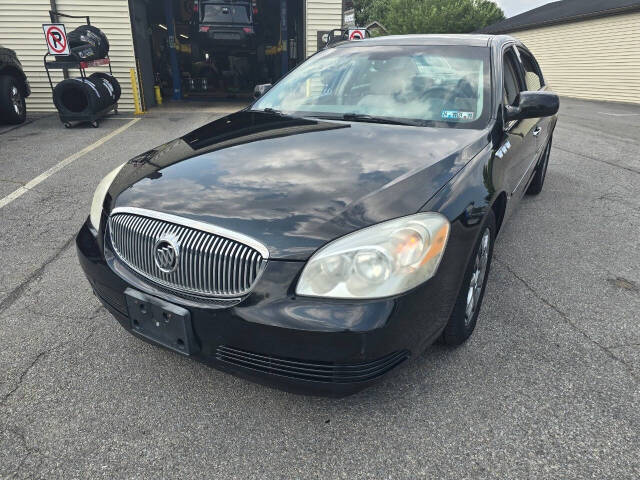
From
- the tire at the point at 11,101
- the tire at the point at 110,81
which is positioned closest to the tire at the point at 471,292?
the tire at the point at 11,101

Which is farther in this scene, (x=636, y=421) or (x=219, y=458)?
(x=636, y=421)

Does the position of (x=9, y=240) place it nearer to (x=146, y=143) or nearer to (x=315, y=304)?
(x=315, y=304)

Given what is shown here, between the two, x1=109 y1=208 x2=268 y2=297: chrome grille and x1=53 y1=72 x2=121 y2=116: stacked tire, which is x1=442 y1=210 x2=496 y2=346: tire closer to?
x1=109 y1=208 x2=268 y2=297: chrome grille

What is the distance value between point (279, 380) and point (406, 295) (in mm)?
577

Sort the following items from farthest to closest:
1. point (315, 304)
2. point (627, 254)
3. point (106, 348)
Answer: point (627, 254), point (106, 348), point (315, 304)

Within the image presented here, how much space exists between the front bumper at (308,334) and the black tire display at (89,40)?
33.4 ft

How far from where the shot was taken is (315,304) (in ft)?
5.28

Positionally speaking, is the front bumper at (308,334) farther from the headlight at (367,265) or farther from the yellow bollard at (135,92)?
the yellow bollard at (135,92)

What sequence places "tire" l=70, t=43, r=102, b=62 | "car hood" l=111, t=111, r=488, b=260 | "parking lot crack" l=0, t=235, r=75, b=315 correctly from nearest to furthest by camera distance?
"car hood" l=111, t=111, r=488, b=260 → "parking lot crack" l=0, t=235, r=75, b=315 → "tire" l=70, t=43, r=102, b=62

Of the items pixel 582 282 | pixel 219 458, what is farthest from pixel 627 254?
pixel 219 458

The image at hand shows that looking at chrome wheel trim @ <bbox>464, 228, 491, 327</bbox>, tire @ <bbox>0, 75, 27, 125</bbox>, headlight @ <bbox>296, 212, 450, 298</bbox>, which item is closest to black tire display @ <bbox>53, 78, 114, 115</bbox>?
tire @ <bbox>0, 75, 27, 125</bbox>

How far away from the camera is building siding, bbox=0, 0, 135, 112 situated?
37.1 feet

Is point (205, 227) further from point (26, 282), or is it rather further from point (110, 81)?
point (110, 81)

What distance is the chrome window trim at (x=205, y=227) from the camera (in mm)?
1666
